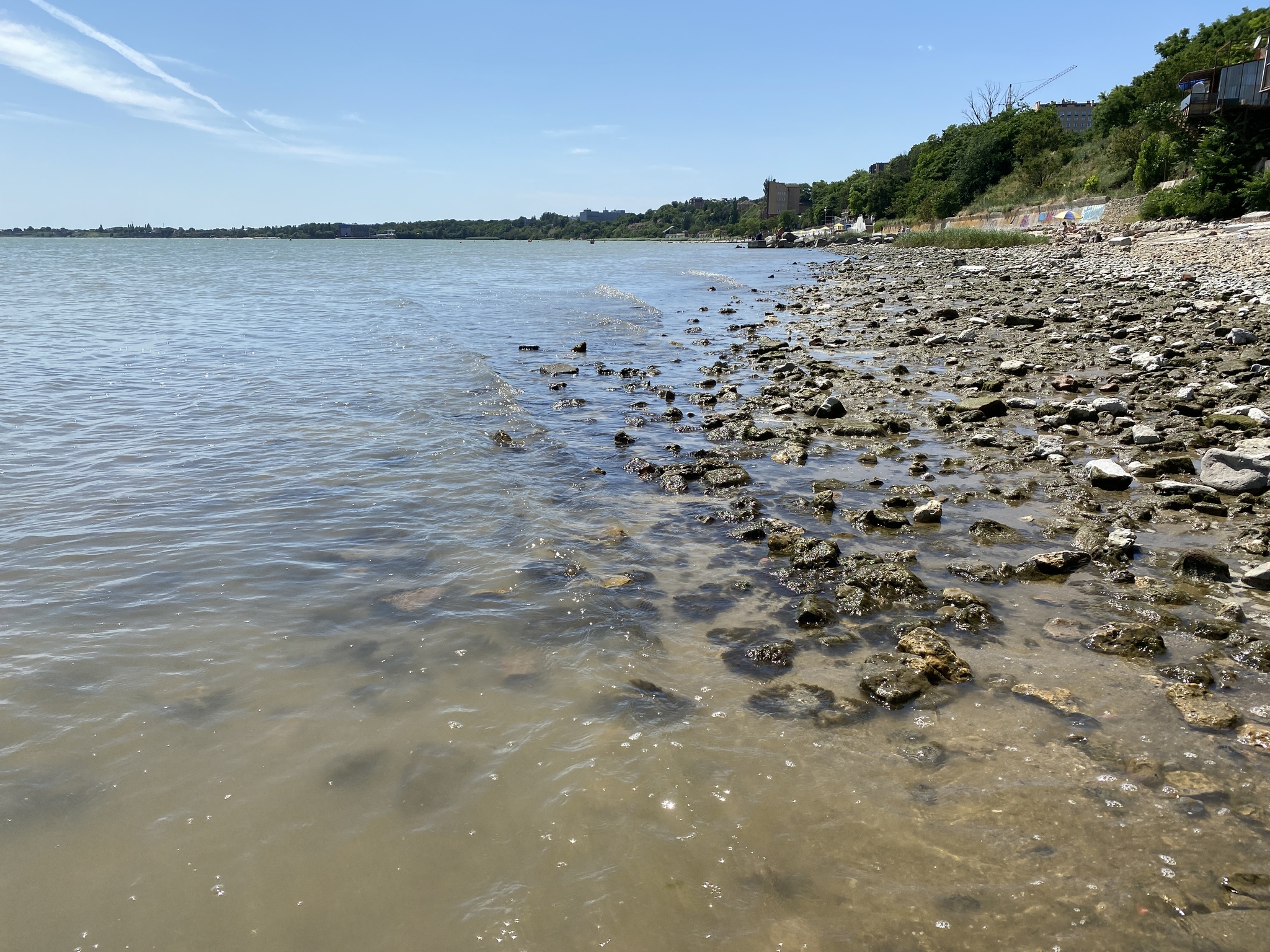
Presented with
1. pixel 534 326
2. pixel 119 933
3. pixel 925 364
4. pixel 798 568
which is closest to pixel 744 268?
pixel 534 326

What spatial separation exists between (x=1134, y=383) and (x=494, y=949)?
12.3 meters

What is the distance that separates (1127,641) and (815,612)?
6.33 ft

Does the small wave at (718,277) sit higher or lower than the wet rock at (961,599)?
higher

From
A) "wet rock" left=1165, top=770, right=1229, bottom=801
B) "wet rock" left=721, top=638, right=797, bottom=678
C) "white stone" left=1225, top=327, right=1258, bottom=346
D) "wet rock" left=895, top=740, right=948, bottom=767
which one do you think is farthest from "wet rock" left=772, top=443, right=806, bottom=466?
"white stone" left=1225, top=327, right=1258, bottom=346

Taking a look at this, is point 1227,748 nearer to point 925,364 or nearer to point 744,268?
point 925,364

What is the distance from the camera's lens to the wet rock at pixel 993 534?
6.42 meters

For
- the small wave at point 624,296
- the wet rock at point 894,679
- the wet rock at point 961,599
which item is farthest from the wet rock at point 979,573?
the small wave at point 624,296

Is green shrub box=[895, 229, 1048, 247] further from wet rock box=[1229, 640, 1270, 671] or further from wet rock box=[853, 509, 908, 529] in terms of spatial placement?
wet rock box=[1229, 640, 1270, 671]

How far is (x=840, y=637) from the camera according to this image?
16.6ft

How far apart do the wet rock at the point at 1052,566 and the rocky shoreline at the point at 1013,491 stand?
0.02m

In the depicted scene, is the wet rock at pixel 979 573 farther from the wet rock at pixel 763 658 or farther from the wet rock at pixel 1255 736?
the wet rock at pixel 1255 736

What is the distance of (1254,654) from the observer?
4500mm

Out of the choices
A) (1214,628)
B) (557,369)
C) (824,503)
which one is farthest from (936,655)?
(557,369)

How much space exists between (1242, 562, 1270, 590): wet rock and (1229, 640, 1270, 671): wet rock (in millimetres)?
863
